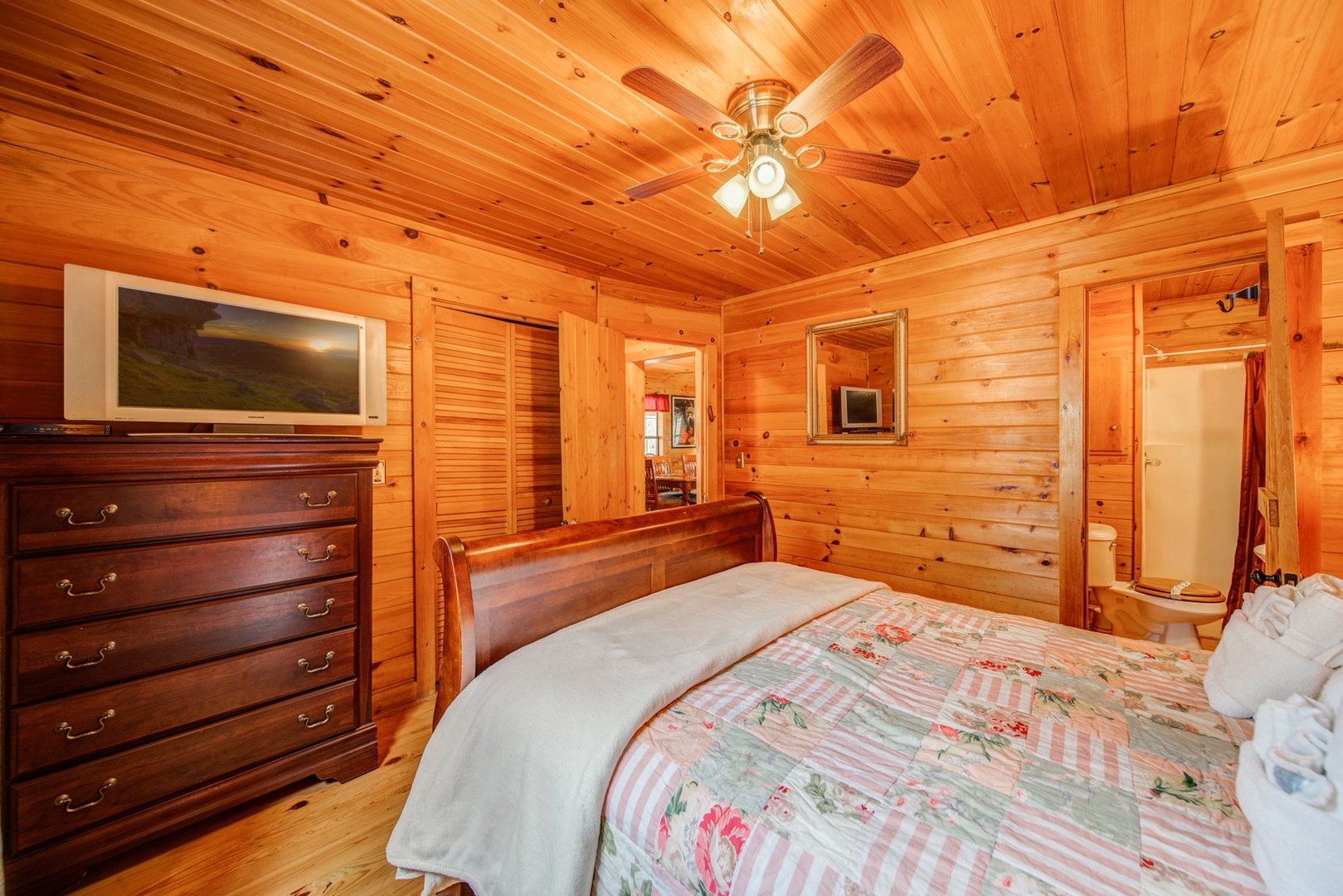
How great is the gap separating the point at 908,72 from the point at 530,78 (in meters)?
1.18

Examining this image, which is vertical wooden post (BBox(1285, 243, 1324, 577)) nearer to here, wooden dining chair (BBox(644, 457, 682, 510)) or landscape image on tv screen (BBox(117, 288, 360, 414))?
landscape image on tv screen (BBox(117, 288, 360, 414))

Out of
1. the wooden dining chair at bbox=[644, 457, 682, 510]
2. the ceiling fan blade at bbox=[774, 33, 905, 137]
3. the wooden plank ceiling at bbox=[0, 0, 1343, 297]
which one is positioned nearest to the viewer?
the ceiling fan blade at bbox=[774, 33, 905, 137]

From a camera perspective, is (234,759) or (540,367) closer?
(234,759)

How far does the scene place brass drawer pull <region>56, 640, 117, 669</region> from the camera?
1394 millimetres

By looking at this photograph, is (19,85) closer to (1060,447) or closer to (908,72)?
(908,72)

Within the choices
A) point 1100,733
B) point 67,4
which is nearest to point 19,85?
point 67,4

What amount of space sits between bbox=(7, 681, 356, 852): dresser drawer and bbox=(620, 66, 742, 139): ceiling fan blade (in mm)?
2285

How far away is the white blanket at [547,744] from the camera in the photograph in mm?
1039

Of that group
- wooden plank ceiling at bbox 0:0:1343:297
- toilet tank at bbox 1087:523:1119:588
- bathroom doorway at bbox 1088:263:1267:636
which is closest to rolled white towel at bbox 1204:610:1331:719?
wooden plank ceiling at bbox 0:0:1343:297

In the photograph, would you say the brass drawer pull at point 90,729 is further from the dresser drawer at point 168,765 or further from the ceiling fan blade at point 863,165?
the ceiling fan blade at point 863,165

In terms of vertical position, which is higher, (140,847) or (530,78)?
(530,78)

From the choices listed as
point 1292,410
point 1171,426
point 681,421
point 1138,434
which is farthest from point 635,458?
Result: point 681,421

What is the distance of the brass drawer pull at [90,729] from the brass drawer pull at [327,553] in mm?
602

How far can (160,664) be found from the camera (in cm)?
154
